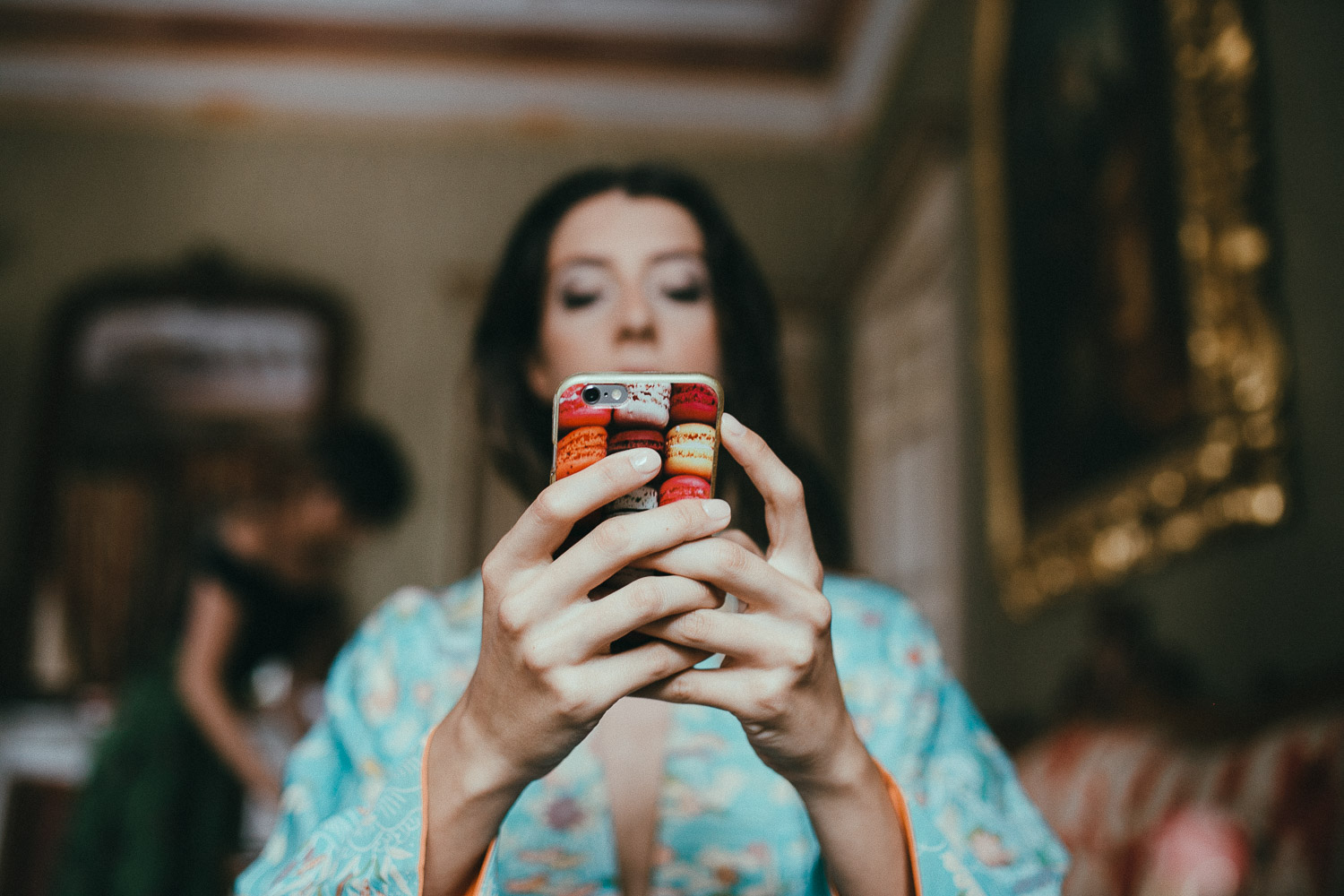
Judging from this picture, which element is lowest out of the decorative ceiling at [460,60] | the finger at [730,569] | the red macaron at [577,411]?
the finger at [730,569]

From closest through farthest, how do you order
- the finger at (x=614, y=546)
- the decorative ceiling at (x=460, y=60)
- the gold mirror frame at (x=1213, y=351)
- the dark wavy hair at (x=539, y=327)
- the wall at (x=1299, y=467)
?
the finger at (x=614, y=546) → the dark wavy hair at (x=539, y=327) → the wall at (x=1299, y=467) → the gold mirror frame at (x=1213, y=351) → the decorative ceiling at (x=460, y=60)

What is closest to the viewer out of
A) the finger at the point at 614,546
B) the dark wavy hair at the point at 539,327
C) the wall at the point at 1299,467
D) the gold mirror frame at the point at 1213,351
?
the finger at the point at 614,546

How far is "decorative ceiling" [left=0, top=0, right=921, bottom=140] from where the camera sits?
404cm

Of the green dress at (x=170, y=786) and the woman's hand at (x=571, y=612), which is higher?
the woman's hand at (x=571, y=612)

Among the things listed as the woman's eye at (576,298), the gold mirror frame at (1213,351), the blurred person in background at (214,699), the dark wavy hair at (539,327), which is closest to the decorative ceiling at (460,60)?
the blurred person in background at (214,699)

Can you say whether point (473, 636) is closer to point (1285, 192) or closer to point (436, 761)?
point (436, 761)

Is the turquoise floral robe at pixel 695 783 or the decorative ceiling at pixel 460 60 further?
the decorative ceiling at pixel 460 60

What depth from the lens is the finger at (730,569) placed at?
58 cm

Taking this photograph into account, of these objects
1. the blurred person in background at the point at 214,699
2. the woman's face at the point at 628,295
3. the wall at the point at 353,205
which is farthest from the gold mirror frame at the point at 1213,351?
the wall at the point at 353,205

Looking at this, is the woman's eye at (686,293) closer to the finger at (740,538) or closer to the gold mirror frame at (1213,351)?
the finger at (740,538)

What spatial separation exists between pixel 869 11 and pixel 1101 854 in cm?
309

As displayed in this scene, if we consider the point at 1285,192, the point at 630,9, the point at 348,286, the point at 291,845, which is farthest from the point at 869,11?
the point at 291,845

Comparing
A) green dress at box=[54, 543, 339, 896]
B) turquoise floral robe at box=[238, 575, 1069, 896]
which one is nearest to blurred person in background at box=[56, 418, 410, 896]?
green dress at box=[54, 543, 339, 896]

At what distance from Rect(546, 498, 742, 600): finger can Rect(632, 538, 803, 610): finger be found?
12mm
